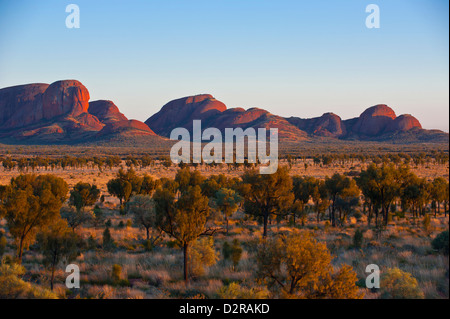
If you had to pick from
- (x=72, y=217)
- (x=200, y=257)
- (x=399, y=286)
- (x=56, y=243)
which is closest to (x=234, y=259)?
(x=200, y=257)

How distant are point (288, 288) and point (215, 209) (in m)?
15.0

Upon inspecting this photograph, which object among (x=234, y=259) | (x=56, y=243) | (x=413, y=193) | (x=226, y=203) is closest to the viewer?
(x=56, y=243)

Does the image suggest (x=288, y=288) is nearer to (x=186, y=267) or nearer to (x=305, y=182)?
(x=186, y=267)

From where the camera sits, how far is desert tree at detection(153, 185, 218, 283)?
1431 cm

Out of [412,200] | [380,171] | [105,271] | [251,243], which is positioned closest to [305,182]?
[380,171]

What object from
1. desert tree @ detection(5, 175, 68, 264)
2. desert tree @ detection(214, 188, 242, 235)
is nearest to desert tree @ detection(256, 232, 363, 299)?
desert tree @ detection(5, 175, 68, 264)

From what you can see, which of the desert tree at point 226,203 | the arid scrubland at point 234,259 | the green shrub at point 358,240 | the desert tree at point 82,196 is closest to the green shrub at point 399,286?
the arid scrubland at point 234,259

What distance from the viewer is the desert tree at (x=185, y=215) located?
14312mm

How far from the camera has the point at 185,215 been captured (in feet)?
46.5

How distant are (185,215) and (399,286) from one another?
8.65 m

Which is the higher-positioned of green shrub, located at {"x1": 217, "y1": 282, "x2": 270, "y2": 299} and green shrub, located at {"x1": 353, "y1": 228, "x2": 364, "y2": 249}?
green shrub, located at {"x1": 217, "y1": 282, "x2": 270, "y2": 299}

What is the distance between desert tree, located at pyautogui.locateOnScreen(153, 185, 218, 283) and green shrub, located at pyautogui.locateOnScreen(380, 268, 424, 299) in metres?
7.78

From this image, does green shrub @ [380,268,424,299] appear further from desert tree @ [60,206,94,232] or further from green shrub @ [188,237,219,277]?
desert tree @ [60,206,94,232]

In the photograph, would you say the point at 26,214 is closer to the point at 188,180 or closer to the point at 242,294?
the point at 242,294
